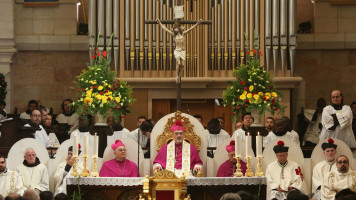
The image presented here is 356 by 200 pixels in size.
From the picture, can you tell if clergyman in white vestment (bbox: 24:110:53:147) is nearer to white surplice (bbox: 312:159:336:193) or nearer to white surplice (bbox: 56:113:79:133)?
white surplice (bbox: 56:113:79:133)

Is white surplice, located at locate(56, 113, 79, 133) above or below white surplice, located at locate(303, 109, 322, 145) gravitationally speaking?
above

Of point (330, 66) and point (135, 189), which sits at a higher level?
point (330, 66)

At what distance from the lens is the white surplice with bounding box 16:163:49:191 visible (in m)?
14.8

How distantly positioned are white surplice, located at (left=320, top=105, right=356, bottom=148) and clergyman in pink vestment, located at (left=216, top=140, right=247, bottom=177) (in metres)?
2.46

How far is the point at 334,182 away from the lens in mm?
14445

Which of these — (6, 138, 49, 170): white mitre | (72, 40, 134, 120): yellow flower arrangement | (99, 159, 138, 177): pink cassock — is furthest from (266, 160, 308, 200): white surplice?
(6, 138, 49, 170): white mitre

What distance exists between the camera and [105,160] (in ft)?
48.4

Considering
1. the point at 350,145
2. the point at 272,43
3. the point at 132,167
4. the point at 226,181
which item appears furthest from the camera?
the point at 272,43

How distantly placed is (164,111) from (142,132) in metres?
3.89

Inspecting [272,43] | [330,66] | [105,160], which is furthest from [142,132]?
[330,66]

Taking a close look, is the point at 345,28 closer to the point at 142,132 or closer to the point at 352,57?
the point at 352,57

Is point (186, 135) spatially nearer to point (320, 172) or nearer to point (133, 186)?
point (133, 186)

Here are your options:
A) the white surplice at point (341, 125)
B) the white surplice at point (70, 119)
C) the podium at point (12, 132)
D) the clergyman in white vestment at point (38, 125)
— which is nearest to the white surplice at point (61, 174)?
the clergyman in white vestment at point (38, 125)

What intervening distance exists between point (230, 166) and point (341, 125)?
2.68 meters
